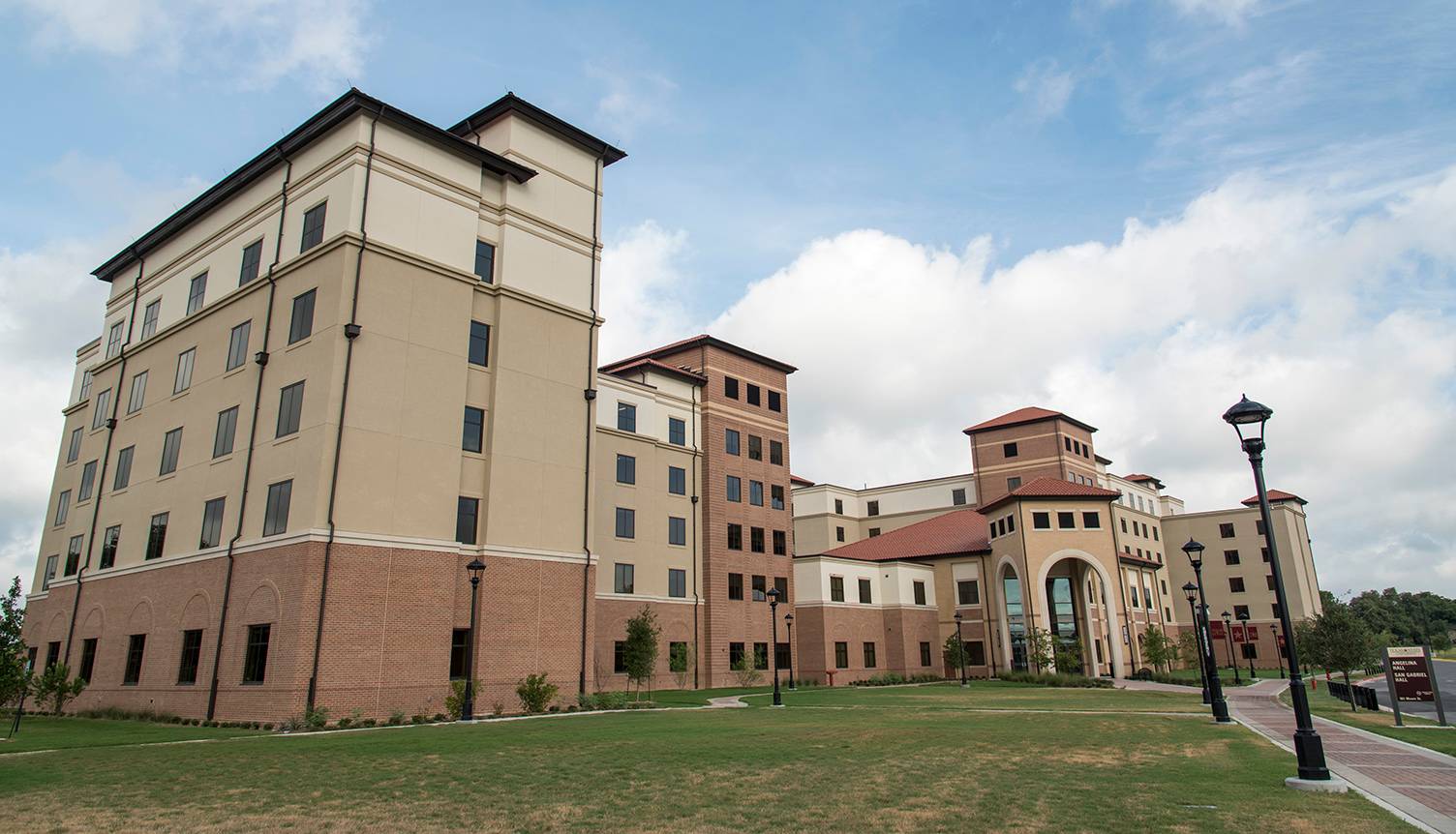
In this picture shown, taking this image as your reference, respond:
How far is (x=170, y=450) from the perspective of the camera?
117 ft

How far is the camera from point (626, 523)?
48.6m

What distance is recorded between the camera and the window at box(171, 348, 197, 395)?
36094 millimetres

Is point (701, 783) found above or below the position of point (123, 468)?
below

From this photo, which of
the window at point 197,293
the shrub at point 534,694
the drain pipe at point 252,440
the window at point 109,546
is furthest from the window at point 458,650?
the window at point 197,293

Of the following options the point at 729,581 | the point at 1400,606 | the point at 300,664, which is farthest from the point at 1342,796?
the point at 1400,606

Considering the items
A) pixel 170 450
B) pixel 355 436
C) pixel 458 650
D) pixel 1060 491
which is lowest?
pixel 458 650

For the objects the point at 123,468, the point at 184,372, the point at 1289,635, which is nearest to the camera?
the point at 1289,635

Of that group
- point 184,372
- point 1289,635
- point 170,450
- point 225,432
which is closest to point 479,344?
point 225,432

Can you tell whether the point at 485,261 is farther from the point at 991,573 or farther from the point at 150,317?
the point at 991,573

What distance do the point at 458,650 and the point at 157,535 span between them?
47.1ft

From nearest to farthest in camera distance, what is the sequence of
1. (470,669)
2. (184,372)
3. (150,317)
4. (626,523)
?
(470,669) → (184,372) → (150,317) → (626,523)

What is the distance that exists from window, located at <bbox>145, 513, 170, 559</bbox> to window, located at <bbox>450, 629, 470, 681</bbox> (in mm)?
13100

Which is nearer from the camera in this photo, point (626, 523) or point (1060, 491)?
point (626, 523)

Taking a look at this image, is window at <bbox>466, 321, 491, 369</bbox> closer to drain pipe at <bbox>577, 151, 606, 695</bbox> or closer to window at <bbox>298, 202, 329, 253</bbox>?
drain pipe at <bbox>577, 151, 606, 695</bbox>
